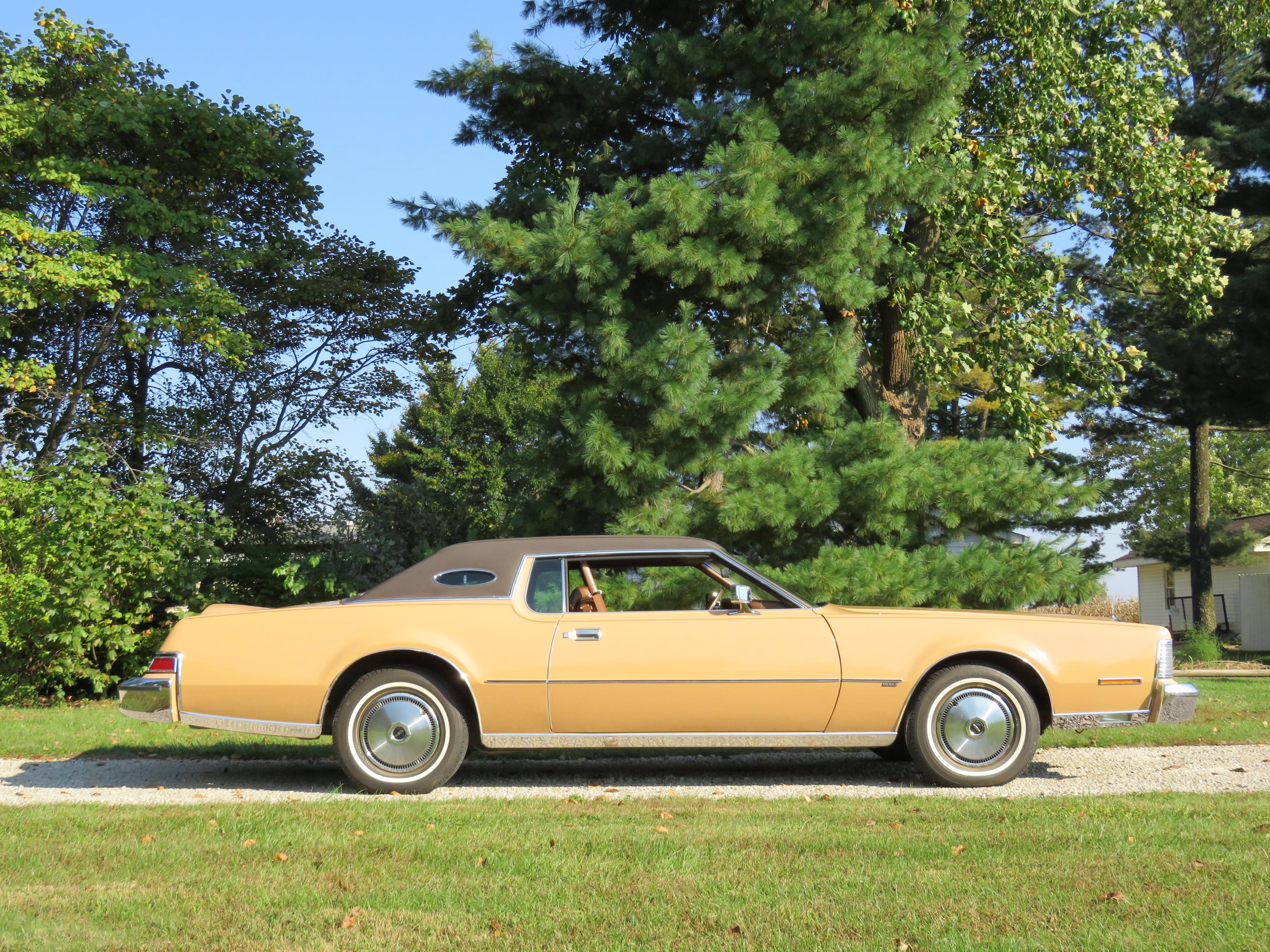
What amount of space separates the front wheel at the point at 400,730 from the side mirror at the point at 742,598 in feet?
5.69

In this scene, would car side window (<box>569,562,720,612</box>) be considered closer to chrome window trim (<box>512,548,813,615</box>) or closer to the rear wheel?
the rear wheel

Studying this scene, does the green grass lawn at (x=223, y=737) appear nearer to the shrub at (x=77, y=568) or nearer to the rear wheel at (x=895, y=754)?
the rear wheel at (x=895, y=754)

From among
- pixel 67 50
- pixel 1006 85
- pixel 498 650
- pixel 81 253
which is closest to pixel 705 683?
pixel 498 650

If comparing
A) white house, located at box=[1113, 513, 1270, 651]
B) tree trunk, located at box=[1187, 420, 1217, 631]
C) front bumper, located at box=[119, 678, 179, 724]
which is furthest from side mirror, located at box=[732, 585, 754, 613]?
tree trunk, located at box=[1187, 420, 1217, 631]

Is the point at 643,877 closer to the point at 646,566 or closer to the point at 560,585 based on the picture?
the point at 560,585

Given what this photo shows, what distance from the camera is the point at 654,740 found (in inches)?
256

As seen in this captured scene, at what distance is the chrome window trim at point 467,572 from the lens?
6.77m

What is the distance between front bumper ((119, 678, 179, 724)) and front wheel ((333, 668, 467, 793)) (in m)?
0.95

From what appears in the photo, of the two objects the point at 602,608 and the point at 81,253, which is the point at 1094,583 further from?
the point at 81,253

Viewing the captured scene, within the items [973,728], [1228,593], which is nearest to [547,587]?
[973,728]

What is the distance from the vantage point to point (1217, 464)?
115 ft

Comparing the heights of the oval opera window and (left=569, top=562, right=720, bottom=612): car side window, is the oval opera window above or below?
above

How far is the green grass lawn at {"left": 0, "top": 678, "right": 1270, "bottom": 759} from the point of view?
27.9ft

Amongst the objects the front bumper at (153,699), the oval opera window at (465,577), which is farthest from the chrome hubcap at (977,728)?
the front bumper at (153,699)
